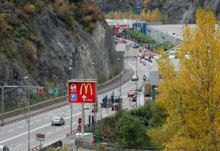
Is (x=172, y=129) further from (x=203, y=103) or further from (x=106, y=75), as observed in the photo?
(x=106, y=75)

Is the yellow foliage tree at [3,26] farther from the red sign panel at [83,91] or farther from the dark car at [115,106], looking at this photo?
the red sign panel at [83,91]

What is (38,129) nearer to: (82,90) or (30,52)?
(82,90)

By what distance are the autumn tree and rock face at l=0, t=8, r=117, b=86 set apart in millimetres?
42873

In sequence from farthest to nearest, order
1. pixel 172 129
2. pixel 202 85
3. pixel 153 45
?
pixel 153 45 → pixel 172 129 → pixel 202 85

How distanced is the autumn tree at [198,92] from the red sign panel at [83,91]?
16.6 meters

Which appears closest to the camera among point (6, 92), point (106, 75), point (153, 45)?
point (6, 92)

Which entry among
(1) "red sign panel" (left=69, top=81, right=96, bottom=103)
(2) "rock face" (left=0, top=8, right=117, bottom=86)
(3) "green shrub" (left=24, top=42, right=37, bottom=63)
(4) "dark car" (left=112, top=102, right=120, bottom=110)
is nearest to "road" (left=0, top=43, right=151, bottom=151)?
(4) "dark car" (left=112, top=102, right=120, bottom=110)

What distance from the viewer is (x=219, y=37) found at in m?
26.3

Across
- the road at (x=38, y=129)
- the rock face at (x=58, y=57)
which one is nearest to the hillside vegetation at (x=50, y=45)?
the rock face at (x=58, y=57)

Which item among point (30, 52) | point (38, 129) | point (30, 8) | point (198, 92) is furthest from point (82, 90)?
point (30, 8)

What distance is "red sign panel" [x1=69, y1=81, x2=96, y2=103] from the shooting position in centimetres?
4281

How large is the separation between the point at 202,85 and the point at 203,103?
83 cm

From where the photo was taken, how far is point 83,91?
4294cm

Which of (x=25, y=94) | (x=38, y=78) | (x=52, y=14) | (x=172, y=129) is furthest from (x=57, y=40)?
(x=172, y=129)
